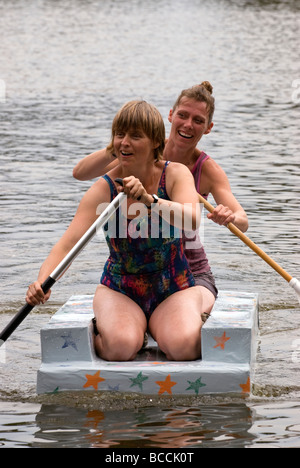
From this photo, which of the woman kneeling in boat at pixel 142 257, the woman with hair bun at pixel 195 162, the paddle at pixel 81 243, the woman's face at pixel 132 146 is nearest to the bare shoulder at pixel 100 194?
the woman kneeling in boat at pixel 142 257

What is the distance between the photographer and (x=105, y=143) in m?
13.3

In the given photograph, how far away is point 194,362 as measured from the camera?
4.87m

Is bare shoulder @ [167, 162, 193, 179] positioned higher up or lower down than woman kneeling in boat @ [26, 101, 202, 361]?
higher up

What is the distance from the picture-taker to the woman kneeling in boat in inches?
Result: 193

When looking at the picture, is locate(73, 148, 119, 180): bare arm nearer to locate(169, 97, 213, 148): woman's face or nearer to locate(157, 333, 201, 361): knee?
locate(169, 97, 213, 148): woman's face

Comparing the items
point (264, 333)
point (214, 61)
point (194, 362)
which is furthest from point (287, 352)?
point (214, 61)

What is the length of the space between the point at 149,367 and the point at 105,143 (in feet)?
28.7

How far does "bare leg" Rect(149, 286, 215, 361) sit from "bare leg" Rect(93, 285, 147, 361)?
3.5 inches

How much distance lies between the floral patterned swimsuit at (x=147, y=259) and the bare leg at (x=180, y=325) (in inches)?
2.3

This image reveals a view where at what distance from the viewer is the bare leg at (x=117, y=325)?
4.87 meters

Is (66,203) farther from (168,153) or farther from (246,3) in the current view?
(246,3)

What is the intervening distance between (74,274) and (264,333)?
1896 millimetres

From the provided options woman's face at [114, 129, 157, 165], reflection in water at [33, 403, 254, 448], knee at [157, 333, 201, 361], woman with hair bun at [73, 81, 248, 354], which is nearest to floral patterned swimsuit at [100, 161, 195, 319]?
woman's face at [114, 129, 157, 165]

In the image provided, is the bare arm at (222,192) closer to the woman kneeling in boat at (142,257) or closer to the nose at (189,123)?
the nose at (189,123)
